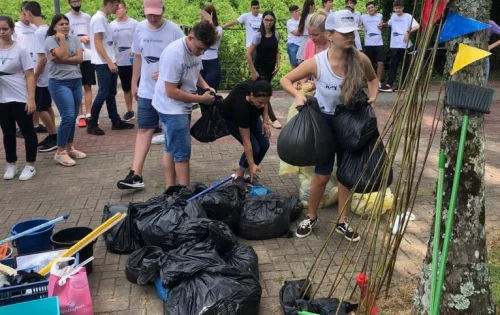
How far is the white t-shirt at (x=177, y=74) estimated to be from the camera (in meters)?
4.31

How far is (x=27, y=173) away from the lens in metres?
5.82

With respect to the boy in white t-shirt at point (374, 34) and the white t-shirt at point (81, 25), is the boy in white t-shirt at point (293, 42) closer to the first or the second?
the boy in white t-shirt at point (374, 34)

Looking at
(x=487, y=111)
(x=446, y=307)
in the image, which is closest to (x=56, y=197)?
(x=446, y=307)

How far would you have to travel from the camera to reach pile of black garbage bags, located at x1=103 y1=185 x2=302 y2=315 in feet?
9.55

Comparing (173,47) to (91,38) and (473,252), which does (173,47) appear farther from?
(91,38)

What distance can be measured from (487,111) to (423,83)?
1.17 feet

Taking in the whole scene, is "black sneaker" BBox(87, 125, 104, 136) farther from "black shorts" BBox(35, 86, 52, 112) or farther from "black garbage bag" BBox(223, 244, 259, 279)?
"black garbage bag" BBox(223, 244, 259, 279)

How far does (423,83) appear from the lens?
242cm

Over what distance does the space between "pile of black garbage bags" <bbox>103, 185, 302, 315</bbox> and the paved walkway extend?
172 mm

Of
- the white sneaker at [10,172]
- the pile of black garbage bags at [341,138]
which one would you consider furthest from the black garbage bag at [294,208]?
the white sneaker at [10,172]

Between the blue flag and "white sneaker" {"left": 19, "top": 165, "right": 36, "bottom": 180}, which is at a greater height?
the blue flag

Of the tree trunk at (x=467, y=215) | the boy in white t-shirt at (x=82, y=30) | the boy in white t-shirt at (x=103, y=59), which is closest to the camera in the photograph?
the tree trunk at (x=467, y=215)

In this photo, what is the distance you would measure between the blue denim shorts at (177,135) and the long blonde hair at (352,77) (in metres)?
1.56

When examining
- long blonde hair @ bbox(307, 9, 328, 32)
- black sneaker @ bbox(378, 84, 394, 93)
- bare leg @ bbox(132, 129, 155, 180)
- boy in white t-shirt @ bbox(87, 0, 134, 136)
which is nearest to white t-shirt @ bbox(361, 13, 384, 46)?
black sneaker @ bbox(378, 84, 394, 93)
